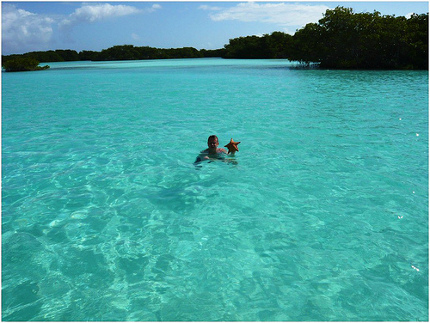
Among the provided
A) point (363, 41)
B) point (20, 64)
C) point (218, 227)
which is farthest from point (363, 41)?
point (20, 64)

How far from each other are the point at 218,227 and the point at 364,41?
44091 mm

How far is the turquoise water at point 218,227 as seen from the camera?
3.37m

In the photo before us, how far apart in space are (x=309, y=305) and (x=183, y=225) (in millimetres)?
2211

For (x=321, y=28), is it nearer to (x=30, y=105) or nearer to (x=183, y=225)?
(x=30, y=105)

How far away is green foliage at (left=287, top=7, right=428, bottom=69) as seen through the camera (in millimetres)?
38031

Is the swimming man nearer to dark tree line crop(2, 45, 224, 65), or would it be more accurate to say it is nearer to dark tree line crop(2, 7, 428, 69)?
dark tree line crop(2, 7, 428, 69)

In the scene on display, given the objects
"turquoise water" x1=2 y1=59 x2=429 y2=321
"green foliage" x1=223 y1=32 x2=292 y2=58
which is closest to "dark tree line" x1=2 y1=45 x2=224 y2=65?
"green foliage" x1=223 y1=32 x2=292 y2=58

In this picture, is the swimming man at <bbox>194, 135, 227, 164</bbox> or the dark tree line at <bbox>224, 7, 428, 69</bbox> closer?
the swimming man at <bbox>194, 135, 227, 164</bbox>

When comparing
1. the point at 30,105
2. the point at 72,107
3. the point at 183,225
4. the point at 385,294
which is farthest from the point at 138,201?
the point at 30,105

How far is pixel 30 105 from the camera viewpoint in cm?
1773

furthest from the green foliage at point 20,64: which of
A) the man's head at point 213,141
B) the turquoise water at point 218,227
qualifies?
the man's head at point 213,141

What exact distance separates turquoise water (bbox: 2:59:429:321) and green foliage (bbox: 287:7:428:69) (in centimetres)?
3482

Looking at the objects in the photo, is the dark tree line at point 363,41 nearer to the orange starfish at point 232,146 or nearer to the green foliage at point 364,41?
the green foliage at point 364,41

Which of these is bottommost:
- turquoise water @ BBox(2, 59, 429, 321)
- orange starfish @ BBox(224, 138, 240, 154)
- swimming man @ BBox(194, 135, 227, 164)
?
turquoise water @ BBox(2, 59, 429, 321)
